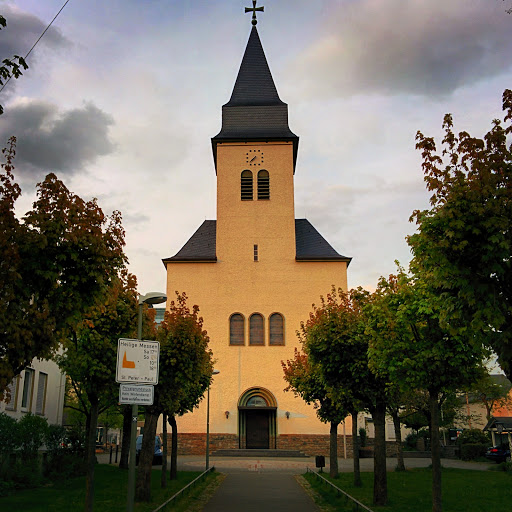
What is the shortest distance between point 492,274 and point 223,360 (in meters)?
34.7

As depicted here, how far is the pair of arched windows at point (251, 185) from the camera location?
46.0 meters

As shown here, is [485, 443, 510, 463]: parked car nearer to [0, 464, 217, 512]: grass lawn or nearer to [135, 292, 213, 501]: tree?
[0, 464, 217, 512]: grass lawn

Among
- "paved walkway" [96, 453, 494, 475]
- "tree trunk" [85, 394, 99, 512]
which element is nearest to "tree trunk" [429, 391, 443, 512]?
"tree trunk" [85, 394, 99, 512]

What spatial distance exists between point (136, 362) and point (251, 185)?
3697 centimetres

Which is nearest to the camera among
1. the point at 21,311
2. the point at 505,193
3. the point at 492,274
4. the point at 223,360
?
the point at 505,193

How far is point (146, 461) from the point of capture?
16422 millimetres

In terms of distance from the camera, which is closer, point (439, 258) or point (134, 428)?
point (439, 258)

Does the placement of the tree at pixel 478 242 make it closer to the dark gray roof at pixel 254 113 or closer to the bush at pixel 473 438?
the bush at pixel 473 438

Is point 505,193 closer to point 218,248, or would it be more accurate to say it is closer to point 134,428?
point 134,428

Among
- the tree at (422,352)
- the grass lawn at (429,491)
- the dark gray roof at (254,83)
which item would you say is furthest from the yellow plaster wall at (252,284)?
the tree at (422,352)

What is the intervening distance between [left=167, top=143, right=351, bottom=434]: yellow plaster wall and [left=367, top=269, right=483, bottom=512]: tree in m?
28.3

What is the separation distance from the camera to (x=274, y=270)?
4381cm

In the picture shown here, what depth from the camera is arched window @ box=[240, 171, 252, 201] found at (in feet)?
151

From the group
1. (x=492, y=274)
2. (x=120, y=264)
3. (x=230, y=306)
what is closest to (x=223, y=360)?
(x=230, y=306)
